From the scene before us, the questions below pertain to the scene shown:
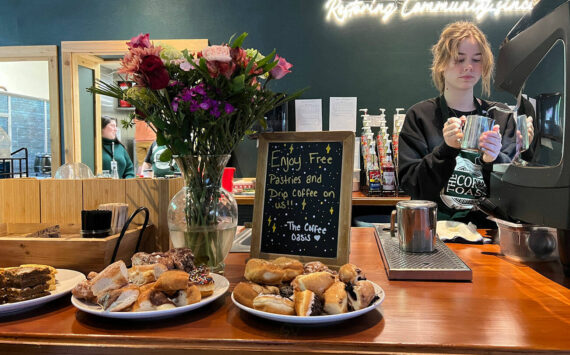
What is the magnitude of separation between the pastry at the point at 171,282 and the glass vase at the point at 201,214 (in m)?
0.26

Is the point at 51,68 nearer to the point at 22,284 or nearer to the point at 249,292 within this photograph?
the point at 22,284

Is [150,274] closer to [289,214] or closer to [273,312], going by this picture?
[273,312]

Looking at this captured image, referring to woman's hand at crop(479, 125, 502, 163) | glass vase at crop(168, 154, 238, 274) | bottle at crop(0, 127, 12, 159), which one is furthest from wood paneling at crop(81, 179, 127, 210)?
bottle at crop(0, 127, 12, 159)

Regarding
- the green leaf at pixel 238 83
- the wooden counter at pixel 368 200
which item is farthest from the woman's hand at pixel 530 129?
the wooden counter at pixel 368 200

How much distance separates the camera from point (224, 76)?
958 mm

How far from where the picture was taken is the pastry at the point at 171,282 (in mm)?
744

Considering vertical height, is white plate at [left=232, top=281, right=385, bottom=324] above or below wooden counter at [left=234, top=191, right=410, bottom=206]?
above

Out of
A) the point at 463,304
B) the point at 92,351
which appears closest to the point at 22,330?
the point at 92,351

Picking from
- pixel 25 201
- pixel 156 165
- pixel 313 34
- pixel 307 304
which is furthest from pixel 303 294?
pixel 313 34

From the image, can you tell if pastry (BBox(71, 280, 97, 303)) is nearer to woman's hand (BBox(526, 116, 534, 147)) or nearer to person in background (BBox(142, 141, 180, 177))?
woman's hand (BBox(526, 116, 534, 147))

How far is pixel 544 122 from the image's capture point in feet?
3.37

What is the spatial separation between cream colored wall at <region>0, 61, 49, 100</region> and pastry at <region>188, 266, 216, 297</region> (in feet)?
25.8

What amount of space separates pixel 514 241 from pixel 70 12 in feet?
13.4

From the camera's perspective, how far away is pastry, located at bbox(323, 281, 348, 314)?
2.27 feet
